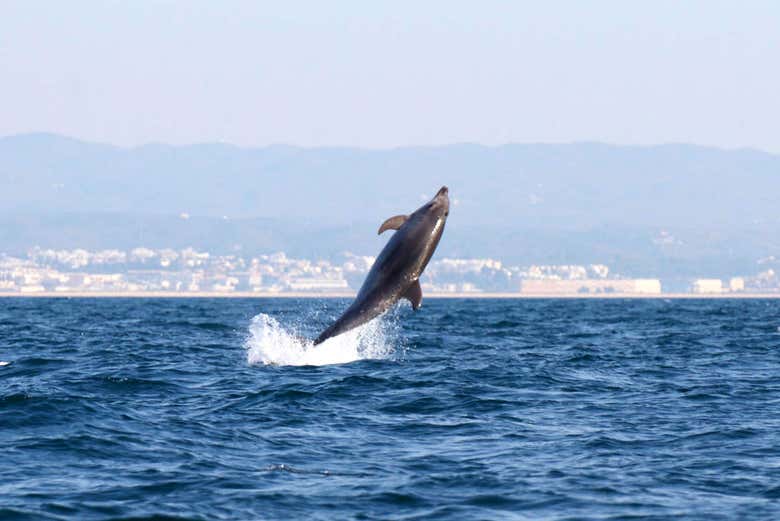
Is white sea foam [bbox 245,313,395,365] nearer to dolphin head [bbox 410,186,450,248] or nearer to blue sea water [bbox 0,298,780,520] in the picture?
blue sea water [bbox 0,298,780,520]

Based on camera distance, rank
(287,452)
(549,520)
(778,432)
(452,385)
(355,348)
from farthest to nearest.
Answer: (355,348)
(452,385)
(778,432)
(287,452)
(549,520)

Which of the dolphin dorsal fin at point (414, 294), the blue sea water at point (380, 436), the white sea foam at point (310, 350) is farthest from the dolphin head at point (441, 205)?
the white sea foam at point (310, 350)

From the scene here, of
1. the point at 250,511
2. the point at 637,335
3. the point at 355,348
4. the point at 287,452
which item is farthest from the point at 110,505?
the point at 637,335

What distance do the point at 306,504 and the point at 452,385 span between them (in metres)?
12.2

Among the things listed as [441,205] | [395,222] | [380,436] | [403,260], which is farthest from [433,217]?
[380,436]

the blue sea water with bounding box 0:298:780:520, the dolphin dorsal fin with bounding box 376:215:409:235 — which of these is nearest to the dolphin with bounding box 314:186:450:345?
the dolphin dorsal fin with bounding box 376:215:409:235

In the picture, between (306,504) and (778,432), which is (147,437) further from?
(778,432)

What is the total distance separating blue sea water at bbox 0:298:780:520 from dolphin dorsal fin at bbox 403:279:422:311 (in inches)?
74.2

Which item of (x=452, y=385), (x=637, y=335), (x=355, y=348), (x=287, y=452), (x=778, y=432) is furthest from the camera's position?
(x=637, y=335)

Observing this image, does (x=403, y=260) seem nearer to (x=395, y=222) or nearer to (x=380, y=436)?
(x=395, y=222)

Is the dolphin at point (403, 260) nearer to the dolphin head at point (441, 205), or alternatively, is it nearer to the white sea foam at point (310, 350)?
the dolphin head at point (441, 205)

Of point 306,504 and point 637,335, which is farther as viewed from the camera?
point 637,335

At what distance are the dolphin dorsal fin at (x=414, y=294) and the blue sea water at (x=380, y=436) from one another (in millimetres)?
1885

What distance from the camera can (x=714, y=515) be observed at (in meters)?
15.6
